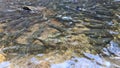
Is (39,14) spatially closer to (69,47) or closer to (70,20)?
(70,20)

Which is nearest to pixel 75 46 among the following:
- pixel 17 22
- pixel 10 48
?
pixel 10 48

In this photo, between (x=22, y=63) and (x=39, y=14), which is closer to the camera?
(x=22, y=63)

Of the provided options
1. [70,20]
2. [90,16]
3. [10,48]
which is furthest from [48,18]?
[10,48]

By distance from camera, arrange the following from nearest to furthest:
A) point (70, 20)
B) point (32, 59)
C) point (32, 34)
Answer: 1. point (32, 59)
2. point (32, 34)
3. point (70, 20)

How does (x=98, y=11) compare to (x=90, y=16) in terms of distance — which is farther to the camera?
(x=98, y=11)

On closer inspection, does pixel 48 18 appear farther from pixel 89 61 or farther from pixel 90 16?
pixel 89 61

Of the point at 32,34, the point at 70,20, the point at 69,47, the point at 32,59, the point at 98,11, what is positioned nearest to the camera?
the point at 32,59

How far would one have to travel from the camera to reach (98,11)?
746 centimetres

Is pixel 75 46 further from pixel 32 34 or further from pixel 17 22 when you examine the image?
pixel 17 22

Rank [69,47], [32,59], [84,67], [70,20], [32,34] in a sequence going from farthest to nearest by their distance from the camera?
[70,20] < [32,34] < [69,47] < [32,59] < [84,67]

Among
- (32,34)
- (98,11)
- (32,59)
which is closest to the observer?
(32,59)

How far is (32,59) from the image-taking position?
4559mm

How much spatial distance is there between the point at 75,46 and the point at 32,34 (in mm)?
1242

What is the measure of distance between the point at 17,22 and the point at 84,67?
309 cm
